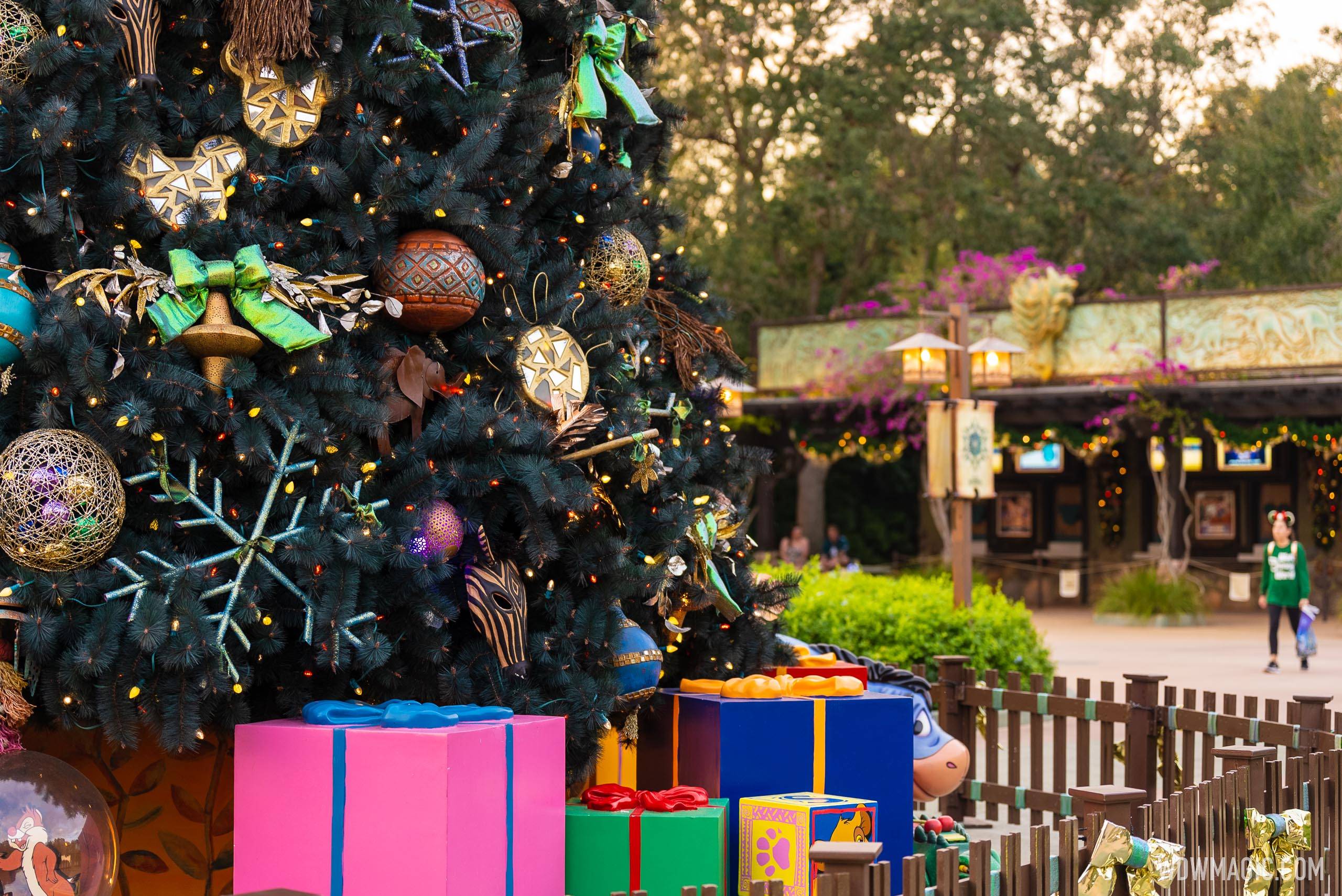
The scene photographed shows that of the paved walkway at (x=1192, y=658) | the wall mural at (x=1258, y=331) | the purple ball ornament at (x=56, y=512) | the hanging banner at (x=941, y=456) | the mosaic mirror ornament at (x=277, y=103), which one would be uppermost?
the wall mural at (x=1258, y=331)

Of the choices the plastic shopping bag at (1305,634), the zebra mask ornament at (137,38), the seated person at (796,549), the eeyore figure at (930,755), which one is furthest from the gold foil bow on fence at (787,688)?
the seated person at (796,549)

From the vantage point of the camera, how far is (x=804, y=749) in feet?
15.9

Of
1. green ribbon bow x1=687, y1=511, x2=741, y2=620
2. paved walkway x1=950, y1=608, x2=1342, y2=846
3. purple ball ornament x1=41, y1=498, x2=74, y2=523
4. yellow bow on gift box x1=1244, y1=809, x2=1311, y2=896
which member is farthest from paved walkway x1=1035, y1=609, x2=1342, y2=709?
purple ball ornament x1=41, y1=498, x2=74, y2=523

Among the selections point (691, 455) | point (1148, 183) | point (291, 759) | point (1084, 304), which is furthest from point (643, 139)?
point (1148, 183)

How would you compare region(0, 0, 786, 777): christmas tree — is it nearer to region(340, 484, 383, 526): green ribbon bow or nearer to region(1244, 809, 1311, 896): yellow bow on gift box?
region(340, 484, 383, 526): green ribbon bow

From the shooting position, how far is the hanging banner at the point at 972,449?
37.6ft

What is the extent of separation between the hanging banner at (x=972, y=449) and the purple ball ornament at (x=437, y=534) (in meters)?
7.89

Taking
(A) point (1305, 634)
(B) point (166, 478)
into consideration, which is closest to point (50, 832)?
(B) point (166, 478)

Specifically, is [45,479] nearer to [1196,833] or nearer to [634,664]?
[634,664]

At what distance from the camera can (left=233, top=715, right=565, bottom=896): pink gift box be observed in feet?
11.8

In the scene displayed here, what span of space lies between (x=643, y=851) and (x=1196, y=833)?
1.69 metres

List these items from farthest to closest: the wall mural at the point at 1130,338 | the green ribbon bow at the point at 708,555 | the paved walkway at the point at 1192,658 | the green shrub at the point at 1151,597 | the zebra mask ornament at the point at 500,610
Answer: the green shrub at the point at 1151,597
the wall mural at the point at 1130,338
the paved walkway at the point at 1192,658
the green ribbon bow at the point at 708,555
the zebra mask ornament at the point at 500,610

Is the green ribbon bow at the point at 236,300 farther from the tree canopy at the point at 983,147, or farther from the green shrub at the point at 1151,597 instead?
the tree canopy at the point at 983,147

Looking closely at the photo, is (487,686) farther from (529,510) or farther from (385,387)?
(385,387)
